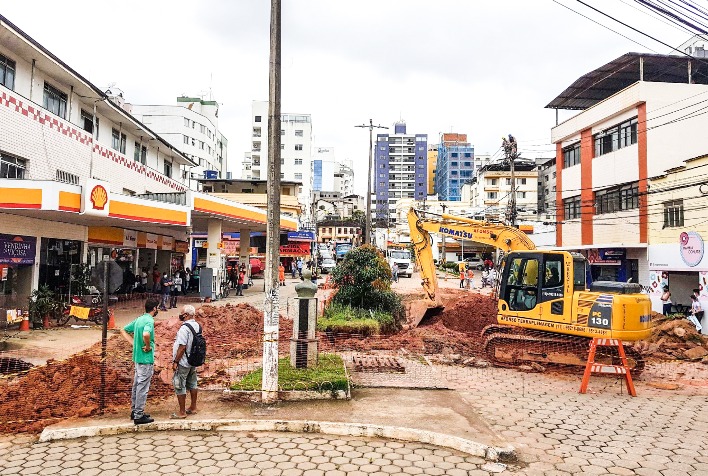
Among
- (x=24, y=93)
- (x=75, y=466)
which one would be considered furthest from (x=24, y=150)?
(x=75, y=466)

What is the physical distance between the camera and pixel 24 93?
16.2 meters

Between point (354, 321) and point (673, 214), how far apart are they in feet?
50.3

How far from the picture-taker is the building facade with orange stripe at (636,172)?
67.6 ft

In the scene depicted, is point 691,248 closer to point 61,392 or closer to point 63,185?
point 61,392

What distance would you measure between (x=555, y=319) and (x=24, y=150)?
16260 millimetres

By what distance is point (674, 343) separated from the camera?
14.5 m

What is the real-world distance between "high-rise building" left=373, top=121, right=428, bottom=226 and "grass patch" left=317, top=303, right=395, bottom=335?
→ 110871mm

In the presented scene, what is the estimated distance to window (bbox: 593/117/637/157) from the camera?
25.2m

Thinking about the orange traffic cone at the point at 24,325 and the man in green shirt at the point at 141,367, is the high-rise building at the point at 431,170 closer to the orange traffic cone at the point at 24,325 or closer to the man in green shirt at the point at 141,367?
the orange traffic cone at the point at 24,325

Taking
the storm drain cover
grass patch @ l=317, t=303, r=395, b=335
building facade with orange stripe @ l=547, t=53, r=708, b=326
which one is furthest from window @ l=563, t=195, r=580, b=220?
the storm drain cover

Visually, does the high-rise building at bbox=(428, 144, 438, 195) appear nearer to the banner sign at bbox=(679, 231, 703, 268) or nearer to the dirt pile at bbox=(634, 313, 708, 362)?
the banner sign at bbox=(679, 231, 703, 268)

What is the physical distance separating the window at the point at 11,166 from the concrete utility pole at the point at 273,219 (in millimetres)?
11225

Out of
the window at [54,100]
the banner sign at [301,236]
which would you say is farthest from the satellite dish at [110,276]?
the banner sign at [301,236]

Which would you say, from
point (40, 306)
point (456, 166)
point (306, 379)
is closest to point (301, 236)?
point (40, 306)
